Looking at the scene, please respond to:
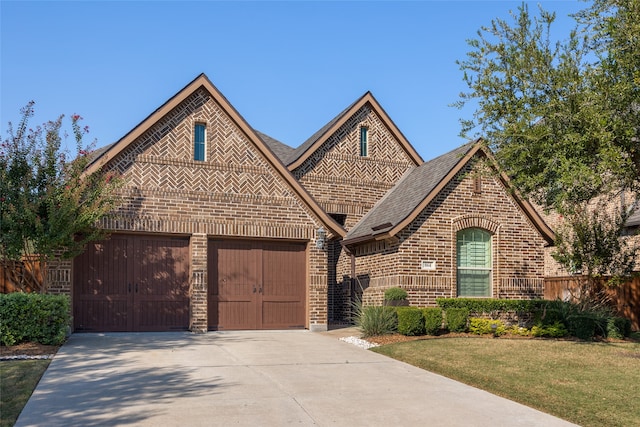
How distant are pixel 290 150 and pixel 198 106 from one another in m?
8.99

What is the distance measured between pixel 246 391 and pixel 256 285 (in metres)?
8.68

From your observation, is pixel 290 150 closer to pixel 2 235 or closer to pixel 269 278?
pixel 269 278

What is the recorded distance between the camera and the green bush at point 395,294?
712 inches

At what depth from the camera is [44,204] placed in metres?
14.8

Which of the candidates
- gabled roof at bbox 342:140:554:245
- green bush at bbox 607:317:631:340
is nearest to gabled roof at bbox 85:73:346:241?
gabled roof at bbox 342:140:554:245

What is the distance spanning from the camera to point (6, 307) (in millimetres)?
13281

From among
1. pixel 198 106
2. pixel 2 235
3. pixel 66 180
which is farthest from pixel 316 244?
pixel 2 235

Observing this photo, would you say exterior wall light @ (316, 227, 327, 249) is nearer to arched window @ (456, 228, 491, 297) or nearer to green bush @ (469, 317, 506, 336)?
arched window @ (456, 228, 491, 297)

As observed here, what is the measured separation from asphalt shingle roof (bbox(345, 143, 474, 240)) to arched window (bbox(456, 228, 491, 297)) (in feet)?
5.89

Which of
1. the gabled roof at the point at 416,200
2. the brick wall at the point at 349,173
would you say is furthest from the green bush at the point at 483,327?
the brick wall at the point at 349,173

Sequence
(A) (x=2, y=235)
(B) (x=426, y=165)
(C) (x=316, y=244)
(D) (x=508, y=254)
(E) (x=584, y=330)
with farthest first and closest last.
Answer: (B) (x=426, y=165), (D) (x=508, y=254), (C) (x=316, y=244), (E) (x=584, y=330), (A) (x=2, y=235)

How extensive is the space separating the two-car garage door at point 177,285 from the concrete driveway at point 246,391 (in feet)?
7.55

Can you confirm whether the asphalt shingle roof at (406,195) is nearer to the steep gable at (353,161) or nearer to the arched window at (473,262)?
the steep gable at (353,161)

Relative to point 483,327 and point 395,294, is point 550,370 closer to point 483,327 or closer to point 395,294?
point 483,327
